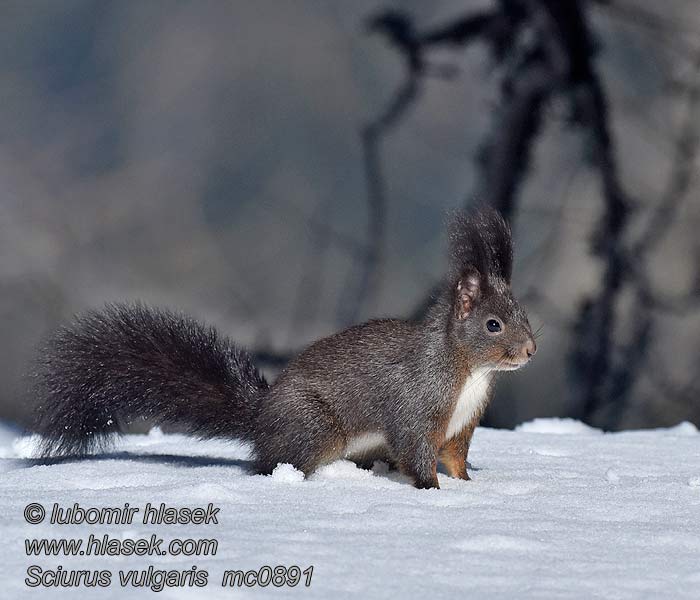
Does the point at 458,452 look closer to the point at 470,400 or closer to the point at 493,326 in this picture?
the point at 470,400

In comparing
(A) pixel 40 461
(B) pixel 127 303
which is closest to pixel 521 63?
(B) pixel 127 303

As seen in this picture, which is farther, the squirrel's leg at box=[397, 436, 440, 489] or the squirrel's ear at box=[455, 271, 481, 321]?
the squirrel's ear at box=[455, 271, 481, 321]

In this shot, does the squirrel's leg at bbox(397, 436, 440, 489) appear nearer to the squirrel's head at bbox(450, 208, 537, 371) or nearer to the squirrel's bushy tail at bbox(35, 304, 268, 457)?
the squirrel's head at bbox(450, 208, 537, 371)

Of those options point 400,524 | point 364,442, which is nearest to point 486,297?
point 364,442

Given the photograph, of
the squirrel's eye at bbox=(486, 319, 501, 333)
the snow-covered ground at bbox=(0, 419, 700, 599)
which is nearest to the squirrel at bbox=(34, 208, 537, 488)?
the squirrel's eye at bbox=(486, 319, 501, 333)

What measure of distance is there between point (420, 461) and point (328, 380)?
0.47m

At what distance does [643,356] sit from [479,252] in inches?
108

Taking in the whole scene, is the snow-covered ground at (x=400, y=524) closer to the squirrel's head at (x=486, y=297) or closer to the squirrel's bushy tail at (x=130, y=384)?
the squirrel's bushy tail at (x=130, y=384)

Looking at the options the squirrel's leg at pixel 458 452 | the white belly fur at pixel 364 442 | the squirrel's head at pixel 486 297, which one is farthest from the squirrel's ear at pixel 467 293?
the white belly fur at pixel 364 442

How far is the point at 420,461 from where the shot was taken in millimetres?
3973

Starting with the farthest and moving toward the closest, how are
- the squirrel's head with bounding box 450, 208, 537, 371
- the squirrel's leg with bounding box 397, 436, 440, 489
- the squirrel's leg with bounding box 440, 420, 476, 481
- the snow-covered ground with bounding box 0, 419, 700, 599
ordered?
the squirrel's leg with bounding box 440, 420, 476, 481 → the squirrel's head with bounding box 450, 208, 537, 371 → the squirrel's leg with bounding box 397, 436, 440, 489 → the snow-covered ground with bounding box 0, 419, 700, 599

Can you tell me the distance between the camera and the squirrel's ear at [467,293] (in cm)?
413

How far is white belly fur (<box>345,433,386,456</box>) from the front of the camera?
13.5ft

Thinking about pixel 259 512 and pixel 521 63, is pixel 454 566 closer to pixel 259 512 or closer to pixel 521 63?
pixel 259 512
